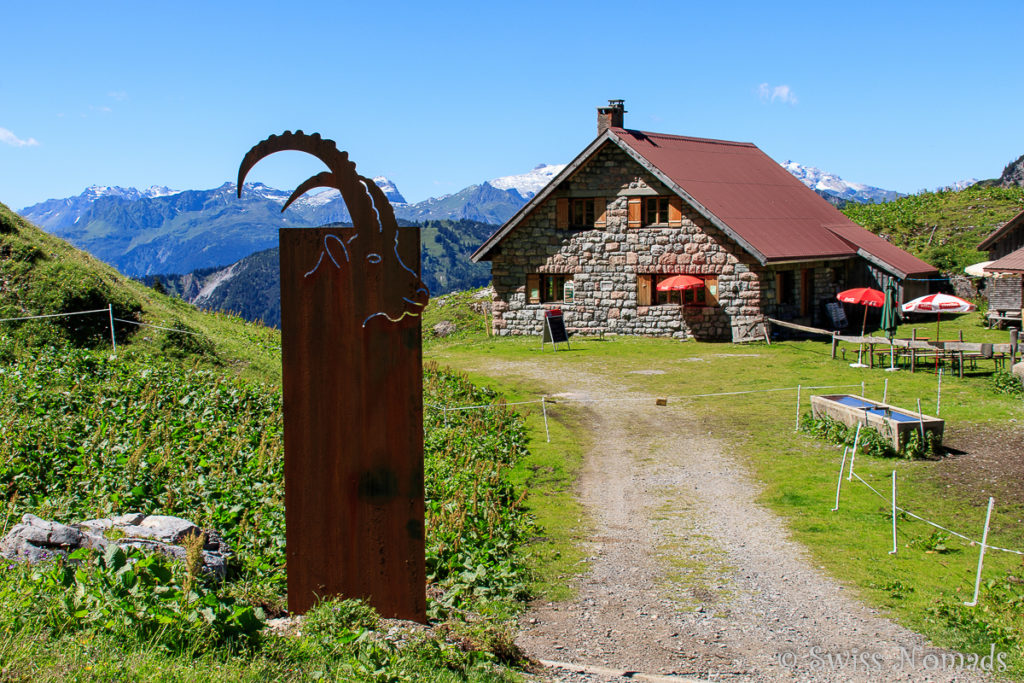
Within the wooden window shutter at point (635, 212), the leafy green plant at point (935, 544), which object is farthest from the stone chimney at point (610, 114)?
the leafy green plant at point (935, 544)

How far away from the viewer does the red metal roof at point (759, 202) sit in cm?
2544

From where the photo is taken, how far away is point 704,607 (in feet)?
22.8

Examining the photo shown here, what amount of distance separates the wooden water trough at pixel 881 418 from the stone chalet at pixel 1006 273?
40.8ft

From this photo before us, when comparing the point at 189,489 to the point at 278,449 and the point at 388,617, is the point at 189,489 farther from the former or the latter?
the point at 388,617

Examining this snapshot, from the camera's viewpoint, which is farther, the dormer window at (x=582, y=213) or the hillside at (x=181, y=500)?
the dormer window at (x=582, y=213)

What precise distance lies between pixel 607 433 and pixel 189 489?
24.3ft

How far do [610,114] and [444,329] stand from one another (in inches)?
389

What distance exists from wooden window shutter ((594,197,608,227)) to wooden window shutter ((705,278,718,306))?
13.0 feet

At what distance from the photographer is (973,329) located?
83.8ft

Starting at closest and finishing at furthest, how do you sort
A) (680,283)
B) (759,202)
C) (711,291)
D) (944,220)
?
(680,283) → (711,291) → (759,202) → (944,220)

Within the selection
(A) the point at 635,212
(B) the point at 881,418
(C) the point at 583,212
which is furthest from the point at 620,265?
(B) the point at 881,418

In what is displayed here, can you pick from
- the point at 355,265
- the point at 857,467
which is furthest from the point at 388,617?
the point at 857,467

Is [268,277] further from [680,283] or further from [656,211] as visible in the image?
[680,283]

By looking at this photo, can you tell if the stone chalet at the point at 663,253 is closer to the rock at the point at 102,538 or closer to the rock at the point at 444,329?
the rock at the point at 444,329
